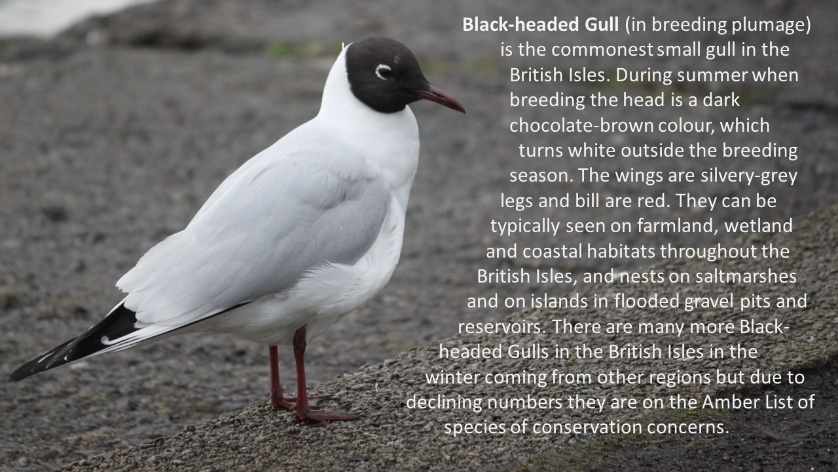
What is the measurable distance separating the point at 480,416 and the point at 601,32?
251 inches

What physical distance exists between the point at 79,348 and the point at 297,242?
2.71ft

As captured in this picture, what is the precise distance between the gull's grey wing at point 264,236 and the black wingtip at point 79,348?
8cm

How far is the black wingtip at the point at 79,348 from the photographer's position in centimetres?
296

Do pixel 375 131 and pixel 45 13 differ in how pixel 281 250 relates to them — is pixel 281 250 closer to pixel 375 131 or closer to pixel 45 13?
pixel 375 131

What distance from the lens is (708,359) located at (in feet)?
12.3

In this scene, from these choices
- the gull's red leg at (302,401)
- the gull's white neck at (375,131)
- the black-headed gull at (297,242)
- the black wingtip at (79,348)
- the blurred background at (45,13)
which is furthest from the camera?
the blurred background at (45,13)

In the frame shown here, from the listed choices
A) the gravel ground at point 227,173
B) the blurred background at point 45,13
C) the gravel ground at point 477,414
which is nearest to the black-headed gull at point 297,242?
the gravel ground at point 477,414

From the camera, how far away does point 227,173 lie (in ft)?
22.6

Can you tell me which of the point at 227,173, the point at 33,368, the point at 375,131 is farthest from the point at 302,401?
the point at 227,173

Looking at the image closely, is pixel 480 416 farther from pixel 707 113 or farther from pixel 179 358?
pixel 707 113

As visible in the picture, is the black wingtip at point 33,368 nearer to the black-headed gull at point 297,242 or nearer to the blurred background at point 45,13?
the black-headed gull at point 297,242

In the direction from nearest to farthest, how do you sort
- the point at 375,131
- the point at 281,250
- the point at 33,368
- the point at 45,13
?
the point at 33,368, the point at 281,250, the point at 375,131, the point at 45,13

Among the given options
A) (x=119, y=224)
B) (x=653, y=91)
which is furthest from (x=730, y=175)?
(x=119, y=224)

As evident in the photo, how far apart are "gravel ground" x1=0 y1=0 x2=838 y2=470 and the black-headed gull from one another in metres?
0.51
